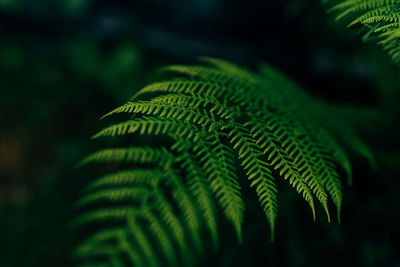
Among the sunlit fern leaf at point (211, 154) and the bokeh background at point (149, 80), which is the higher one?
the bokeh background at point (149, 80)

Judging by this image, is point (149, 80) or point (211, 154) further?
point (149, 80)

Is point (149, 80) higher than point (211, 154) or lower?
higher

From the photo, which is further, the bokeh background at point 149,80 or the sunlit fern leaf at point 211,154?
the bokeh background at point 149,80

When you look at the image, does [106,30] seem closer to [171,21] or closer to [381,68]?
[171,21]

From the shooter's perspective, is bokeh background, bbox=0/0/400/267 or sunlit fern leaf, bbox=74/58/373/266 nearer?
sunlit fern leaf, bbox=74/58/373/266

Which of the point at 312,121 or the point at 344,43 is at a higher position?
the point at 344,43

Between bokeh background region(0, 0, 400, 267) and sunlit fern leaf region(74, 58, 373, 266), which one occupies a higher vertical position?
bokeh background region(0, 0, 400, 267)

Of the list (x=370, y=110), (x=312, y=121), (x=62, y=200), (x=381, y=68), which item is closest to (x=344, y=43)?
(x=381, y=68)

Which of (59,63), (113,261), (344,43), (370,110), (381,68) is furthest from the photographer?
(59,63)
